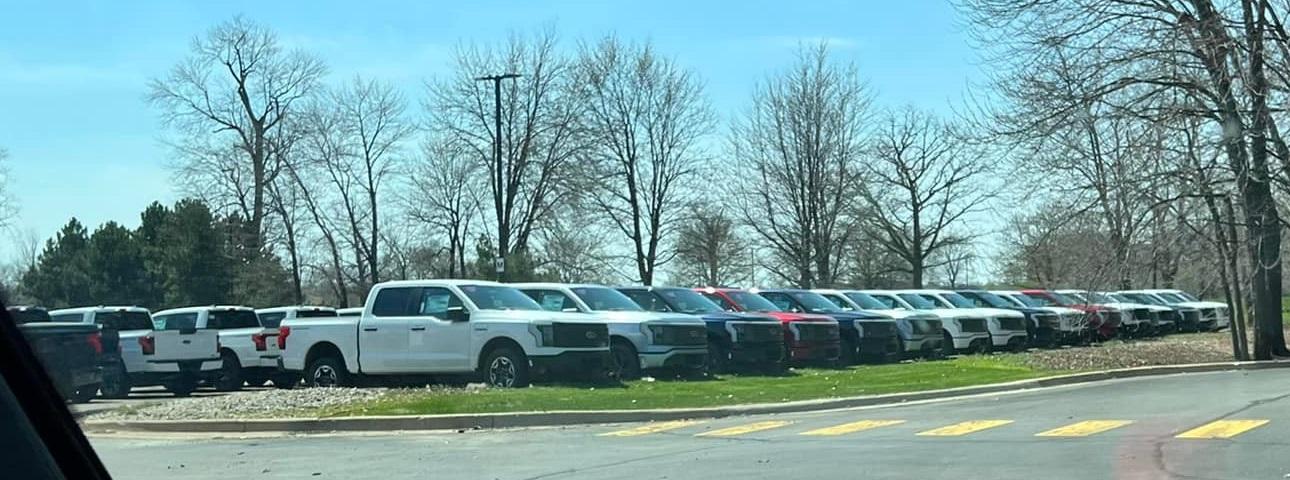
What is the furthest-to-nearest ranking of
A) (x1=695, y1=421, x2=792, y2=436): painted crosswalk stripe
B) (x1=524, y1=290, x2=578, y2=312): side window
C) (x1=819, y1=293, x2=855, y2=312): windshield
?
1. (x1=819, y1=293, x2=855, y2=312): windshield
2. (x1=524, y1=290, x2=578, y2=312): side window
3. (x1=695, y1=421, x2=792, y2=436): painted crosswalk stripe

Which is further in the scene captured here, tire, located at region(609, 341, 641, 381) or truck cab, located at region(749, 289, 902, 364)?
truck cab, located at region(749, 289, 902, 364)

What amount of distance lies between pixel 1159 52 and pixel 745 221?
2697 cm

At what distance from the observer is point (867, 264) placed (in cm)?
5388

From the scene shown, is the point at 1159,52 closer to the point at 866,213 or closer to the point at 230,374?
the point at 230,374

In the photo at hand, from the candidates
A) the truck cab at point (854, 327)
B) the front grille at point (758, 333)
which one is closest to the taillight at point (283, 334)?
the front grille at point (758, 333)

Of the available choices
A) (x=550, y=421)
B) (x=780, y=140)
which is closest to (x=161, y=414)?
(x=550, y=421)

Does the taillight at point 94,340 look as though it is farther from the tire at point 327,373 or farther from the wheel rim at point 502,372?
the tire at point 327,373

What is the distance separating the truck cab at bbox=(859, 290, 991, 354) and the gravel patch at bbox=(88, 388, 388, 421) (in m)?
16.1

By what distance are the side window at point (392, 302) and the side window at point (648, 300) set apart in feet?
17.1

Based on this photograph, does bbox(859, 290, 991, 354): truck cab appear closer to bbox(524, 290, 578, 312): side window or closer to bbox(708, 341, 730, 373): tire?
bbox(708, 341, 730, 373): tire

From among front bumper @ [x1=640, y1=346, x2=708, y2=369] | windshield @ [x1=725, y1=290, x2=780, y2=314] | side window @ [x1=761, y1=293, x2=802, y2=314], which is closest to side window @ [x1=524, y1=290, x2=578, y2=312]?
front bumper @ [x1=640, y1=346, x2=708, y2=369]

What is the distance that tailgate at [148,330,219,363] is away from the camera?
22391mm

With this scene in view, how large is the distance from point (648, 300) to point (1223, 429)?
39.8ft

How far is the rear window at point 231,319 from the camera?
23922mm
